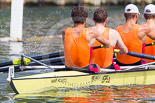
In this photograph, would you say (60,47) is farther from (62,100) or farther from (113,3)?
(113,3)

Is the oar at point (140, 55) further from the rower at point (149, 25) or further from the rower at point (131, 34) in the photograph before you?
the rower at point (149, 25)

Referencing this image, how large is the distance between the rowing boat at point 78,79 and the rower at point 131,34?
46 centimetres

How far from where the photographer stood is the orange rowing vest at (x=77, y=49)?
10797 millimetres

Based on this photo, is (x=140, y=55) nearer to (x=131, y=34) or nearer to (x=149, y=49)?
(x=131, y=34)

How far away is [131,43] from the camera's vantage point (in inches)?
480

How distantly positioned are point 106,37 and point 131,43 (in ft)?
3.87

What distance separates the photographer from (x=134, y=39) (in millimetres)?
12148

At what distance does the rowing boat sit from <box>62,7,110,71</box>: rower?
27 cm

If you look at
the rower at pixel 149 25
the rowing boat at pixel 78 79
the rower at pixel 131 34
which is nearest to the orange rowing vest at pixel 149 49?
the rower at pixel 149 25

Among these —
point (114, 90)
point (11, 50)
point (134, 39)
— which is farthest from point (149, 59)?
point (11, 50)

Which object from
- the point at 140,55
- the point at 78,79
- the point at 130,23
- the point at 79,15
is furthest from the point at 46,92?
the point at 130,23

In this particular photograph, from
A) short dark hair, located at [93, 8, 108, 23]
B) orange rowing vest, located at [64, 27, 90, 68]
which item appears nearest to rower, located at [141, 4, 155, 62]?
short dark hair, located at [93, 8, 108, 23]

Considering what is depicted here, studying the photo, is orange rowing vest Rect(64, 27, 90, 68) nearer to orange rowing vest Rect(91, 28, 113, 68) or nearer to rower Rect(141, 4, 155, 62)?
orange rowing vest Rect(91, 28, 113, 68)

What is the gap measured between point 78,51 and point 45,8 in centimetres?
3162
